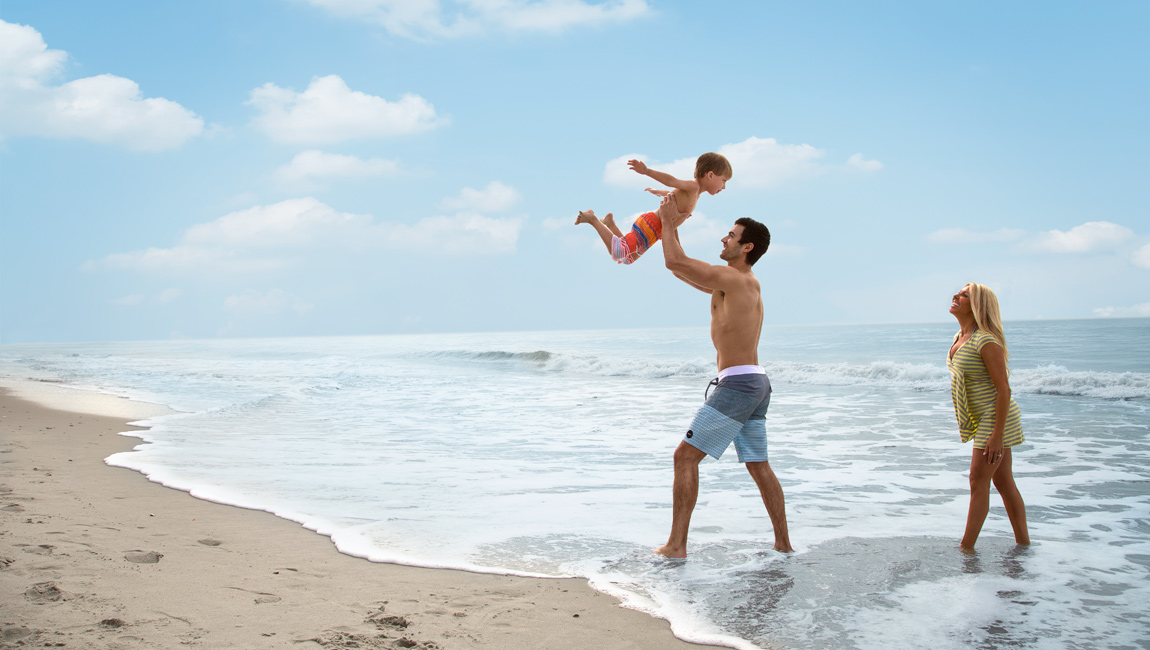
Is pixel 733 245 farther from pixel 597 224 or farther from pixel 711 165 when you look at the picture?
pixel 597 224

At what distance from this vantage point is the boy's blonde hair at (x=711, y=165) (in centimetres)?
446

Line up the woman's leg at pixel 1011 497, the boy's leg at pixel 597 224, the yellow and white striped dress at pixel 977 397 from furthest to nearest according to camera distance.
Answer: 1. the boy's leg at pixel 597 224
2. the woman's leg at pixel 1011 497
3. the yellow and white striped dress at pixel 977 397

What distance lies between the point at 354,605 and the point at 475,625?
63cm

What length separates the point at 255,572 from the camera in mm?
3906

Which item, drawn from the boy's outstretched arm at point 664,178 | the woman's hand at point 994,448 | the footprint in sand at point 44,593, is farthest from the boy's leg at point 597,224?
the footprint in sand at point 44,593

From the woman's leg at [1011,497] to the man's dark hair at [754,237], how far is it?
188 cm

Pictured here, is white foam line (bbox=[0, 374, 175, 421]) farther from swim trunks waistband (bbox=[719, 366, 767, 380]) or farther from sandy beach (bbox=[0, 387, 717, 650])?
swim trunks waistband (bbox=[719, 366, 767, 380])

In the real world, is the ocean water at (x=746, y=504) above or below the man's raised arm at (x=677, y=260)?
below

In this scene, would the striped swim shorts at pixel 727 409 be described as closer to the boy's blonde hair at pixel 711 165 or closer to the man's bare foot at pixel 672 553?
the man's bare foot at pixel 672 553

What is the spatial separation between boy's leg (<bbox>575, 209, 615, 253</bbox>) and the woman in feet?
7.14

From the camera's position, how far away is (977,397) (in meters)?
4.40

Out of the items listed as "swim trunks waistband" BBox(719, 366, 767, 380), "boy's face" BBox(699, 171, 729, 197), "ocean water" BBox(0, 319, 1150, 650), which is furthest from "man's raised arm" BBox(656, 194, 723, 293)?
"ocean water" BBox(0, 319, 1150, 650)

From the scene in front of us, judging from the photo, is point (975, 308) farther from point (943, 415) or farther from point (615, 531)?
point (943, 415)

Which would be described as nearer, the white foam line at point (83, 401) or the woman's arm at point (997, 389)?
the woman's arm at point (997, 389)
